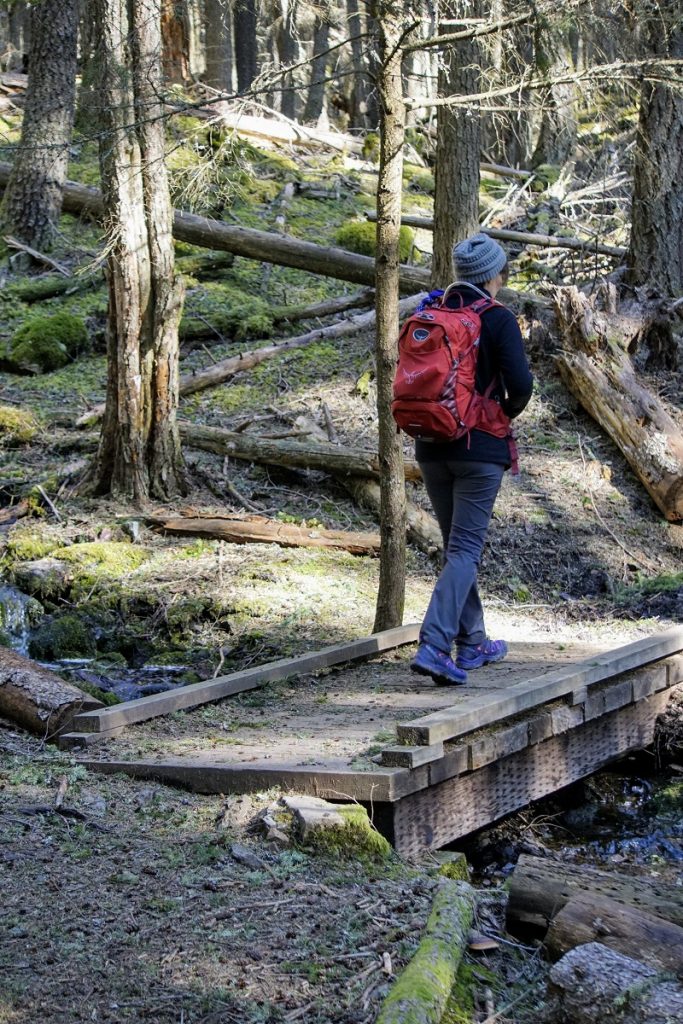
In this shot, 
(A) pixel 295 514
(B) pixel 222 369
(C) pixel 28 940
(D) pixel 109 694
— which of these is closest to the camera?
(C) pixel 28 940

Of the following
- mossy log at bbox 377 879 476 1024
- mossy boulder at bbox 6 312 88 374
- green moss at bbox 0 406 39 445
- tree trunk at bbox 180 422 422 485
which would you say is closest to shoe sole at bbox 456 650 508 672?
mossy log at bbox 377 879 476 1024

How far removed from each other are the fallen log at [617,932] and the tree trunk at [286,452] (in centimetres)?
682

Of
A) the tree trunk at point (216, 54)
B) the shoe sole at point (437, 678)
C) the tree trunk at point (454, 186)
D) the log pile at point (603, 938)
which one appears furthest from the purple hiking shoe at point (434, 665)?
the tree trunk at point (454, 186)

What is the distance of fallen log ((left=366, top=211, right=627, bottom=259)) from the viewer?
14828 millimetres

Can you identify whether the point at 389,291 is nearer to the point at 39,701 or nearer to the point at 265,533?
the point at 265,533

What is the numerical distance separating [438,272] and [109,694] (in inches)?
263

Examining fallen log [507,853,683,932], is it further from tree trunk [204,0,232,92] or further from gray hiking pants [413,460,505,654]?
tree trunk [204,0,232,92]

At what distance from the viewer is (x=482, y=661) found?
6883mm

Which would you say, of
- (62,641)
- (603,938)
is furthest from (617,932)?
(62,641)

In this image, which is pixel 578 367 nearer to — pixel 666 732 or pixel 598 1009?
pixel 666 732

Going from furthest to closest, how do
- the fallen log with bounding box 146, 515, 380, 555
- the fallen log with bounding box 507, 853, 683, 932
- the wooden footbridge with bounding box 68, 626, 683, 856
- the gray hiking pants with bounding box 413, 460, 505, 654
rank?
the fallen log with bounding box 146, 515, 380, 555
the gray hiking pants with bounding box 413, 460, 505, 654
the wooden footbridge with bounding box 68, 626, 683, 856
the fallen log with bounding box 507, 853, 683, 932

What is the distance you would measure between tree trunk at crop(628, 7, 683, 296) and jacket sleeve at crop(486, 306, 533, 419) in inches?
310

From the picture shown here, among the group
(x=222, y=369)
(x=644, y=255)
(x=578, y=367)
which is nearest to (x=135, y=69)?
(x=222, y=369)

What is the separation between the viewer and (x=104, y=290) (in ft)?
53.6
